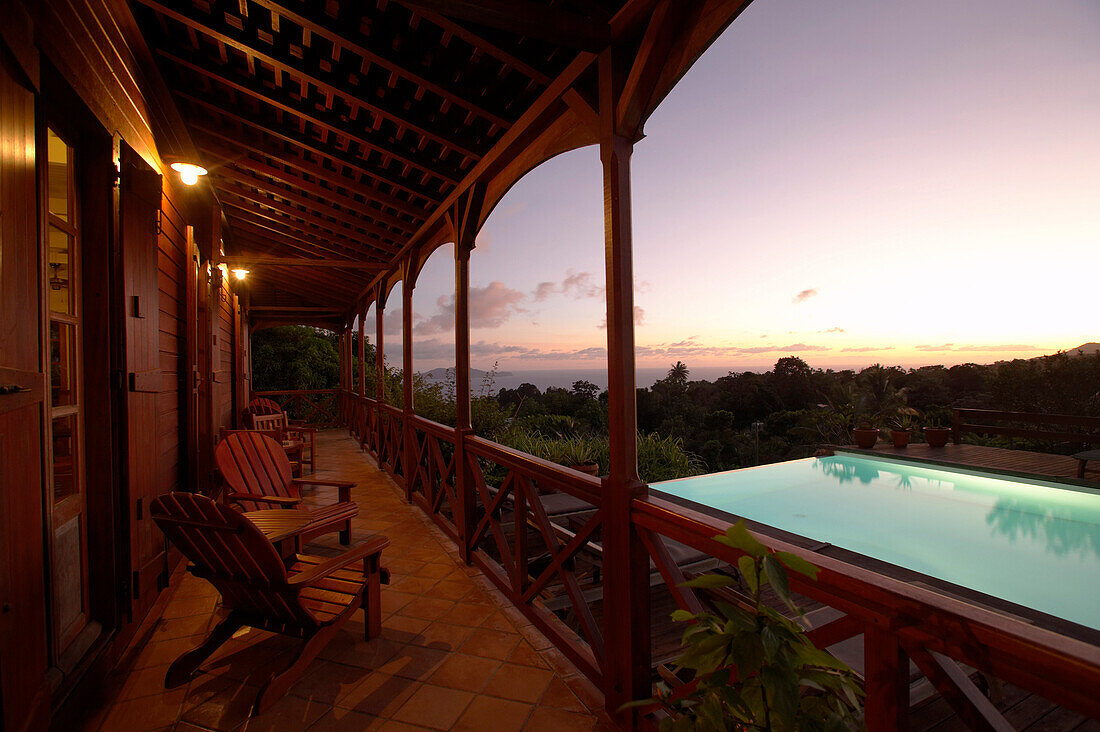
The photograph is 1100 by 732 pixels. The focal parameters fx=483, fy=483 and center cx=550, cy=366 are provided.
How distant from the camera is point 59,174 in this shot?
1.88 metres

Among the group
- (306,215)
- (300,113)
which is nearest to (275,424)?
(306,215)

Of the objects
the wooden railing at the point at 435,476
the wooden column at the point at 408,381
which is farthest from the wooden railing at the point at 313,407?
the wooden railing at the point at 435,476

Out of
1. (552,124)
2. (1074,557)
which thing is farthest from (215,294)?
(1074,557)

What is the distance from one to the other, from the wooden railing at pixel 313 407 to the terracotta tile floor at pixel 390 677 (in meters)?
10.2

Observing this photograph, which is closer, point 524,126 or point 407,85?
point 524,126

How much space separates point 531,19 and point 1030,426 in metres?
12.9

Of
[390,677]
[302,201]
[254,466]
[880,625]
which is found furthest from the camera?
[302,201]

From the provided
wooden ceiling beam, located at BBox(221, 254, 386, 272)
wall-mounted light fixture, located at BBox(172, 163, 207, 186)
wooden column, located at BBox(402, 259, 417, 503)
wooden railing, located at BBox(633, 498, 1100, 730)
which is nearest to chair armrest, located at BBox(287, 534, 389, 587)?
wooden railing, located at BBox(633, 498, 1100, 730)

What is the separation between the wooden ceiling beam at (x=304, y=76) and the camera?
232 centimetres

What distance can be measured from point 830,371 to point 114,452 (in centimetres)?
1624

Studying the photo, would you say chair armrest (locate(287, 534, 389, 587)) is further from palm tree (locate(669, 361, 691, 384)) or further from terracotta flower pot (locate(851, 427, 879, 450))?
palm tree (locate(669, 361, 691, 384))

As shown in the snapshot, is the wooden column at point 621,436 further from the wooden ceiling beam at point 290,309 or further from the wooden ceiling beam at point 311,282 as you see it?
the wooden ceiling beam at point 290,309

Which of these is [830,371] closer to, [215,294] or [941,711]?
[941,711]

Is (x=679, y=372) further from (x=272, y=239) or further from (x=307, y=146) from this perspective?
(x=307, y=146)
